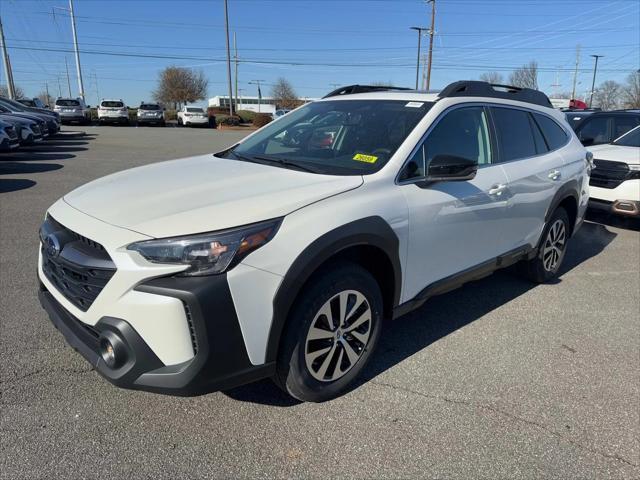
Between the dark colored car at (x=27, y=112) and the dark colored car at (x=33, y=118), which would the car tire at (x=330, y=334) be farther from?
the dark colored car at (x=27, y=112)

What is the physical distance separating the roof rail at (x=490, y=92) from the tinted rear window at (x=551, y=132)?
6.3 inches

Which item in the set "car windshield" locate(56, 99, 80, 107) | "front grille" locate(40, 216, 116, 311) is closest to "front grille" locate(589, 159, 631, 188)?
"front grille" locate(40, 216, 116, 311)

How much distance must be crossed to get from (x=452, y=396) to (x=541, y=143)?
8.95 ft

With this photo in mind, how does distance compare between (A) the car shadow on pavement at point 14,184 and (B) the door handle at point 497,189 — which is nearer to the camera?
(B) the door handle at point 497,189

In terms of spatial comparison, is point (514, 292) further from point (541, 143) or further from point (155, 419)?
point (155, 419)

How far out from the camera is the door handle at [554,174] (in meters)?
4.52

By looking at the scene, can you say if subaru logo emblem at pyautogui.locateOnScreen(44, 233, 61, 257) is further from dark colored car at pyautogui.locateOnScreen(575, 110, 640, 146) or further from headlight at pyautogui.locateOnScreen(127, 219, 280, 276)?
dark colored car at pyautogui.locateOnScreen(575, 110, 640, 146)

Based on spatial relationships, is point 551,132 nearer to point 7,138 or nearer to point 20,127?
point 7,138

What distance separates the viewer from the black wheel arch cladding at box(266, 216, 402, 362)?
243 centimetres

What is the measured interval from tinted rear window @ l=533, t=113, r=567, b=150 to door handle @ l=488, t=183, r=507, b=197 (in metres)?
1.22

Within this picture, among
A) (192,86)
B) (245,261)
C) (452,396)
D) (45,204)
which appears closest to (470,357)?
(452,396)

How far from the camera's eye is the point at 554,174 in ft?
15.0

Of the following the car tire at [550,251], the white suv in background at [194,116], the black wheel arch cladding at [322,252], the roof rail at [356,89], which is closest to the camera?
the black wheel arch cladding at [322,252]

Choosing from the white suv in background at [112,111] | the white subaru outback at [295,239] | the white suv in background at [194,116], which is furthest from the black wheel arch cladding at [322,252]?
the white suv in background at [194,116]
